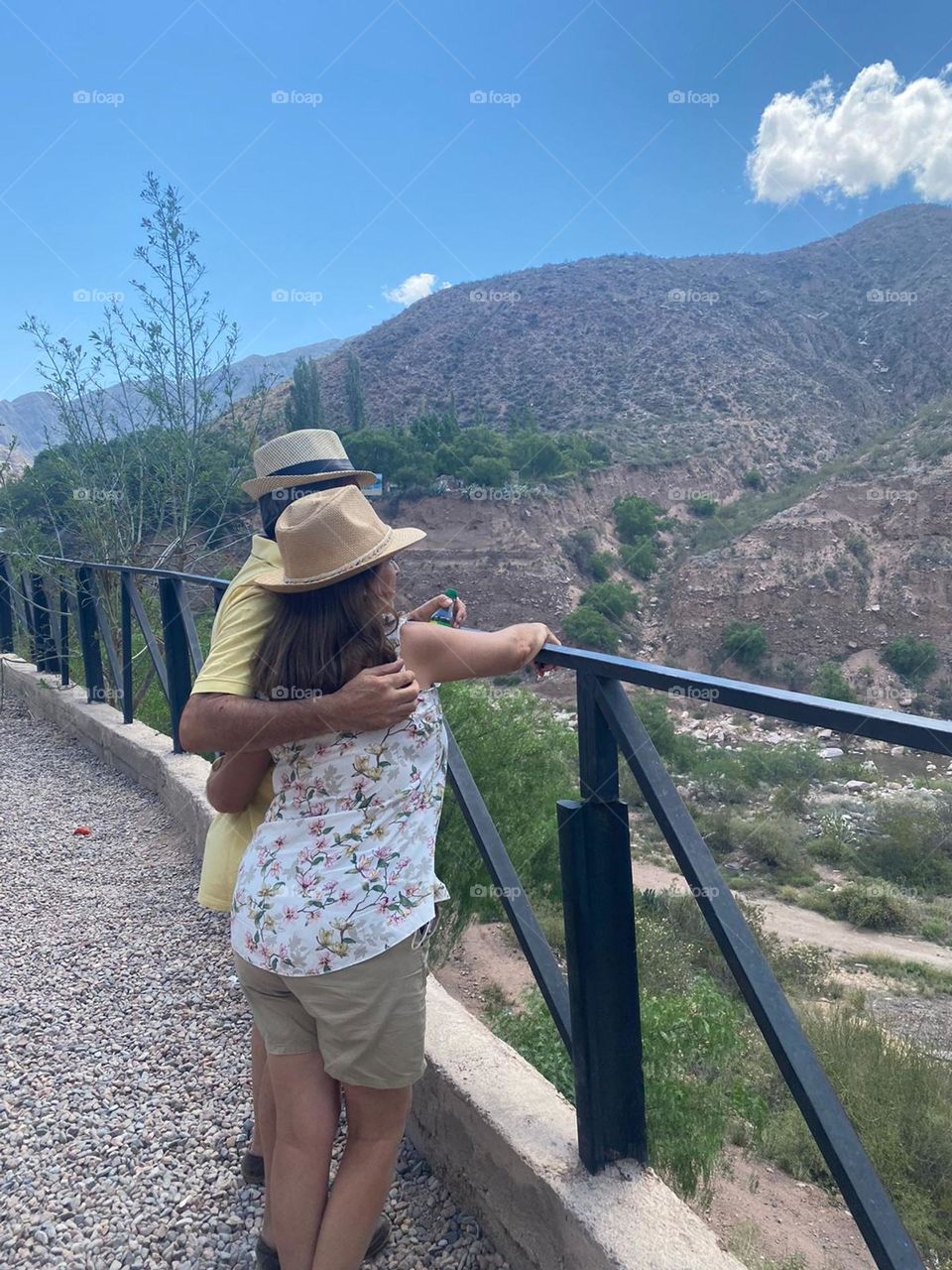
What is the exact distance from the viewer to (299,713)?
139 cm

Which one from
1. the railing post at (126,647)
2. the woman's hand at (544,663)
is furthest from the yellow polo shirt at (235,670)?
the railing post at (126,647)

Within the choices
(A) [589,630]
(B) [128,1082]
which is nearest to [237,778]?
(B) [128,1082]

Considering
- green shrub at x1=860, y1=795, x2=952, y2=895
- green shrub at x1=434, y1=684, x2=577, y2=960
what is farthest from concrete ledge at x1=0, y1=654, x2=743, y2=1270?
green shrub at x1=860, y1=795, x2=952, y2=895

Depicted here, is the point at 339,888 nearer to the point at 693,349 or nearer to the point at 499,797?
the point at 499,797

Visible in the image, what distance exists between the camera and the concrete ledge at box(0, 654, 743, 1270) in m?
1.44

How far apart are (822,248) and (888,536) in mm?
51172

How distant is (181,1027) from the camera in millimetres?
2600

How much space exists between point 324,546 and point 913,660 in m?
35.5

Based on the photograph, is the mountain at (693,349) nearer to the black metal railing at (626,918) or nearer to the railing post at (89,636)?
the railing post at (89,636)

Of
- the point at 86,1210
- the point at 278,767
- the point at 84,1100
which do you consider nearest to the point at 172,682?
the point at 84,1100

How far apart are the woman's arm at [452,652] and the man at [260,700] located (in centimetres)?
8

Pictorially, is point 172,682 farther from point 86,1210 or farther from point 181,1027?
point 86,1210

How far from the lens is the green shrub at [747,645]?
3534 cm

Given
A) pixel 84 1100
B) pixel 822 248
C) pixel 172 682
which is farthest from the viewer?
pixel 822 248
